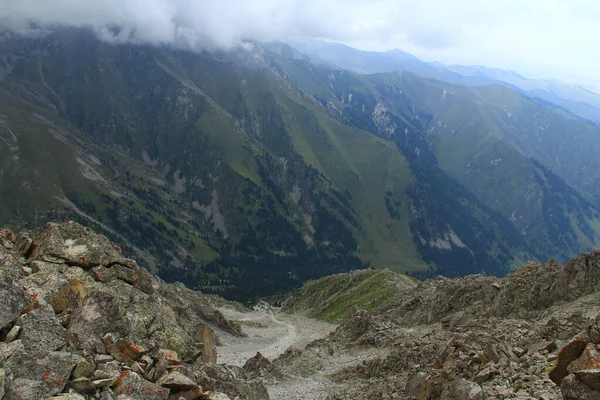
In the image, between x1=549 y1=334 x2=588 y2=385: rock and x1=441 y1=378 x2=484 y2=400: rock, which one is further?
x1=441 y1=378 x2=484 y2=400: rock

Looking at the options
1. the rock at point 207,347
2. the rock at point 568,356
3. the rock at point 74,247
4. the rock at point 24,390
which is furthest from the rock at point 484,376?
the rock at point 74,247

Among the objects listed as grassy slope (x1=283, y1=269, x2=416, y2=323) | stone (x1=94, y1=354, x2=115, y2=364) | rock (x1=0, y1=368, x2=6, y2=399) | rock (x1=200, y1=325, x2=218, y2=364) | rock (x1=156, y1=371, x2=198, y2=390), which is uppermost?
rock (x1=0, y1=368, x2=6, y2=399)

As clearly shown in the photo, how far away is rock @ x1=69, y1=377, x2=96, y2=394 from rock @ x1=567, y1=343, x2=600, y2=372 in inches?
985

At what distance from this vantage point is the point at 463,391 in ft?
91.8

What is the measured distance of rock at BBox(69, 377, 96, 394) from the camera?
74.8 ft

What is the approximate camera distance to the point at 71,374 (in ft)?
76.8

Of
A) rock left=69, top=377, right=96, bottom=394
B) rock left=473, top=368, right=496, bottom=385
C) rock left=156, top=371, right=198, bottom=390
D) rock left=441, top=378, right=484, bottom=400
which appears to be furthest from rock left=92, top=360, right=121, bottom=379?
rock left=473, top=368, right=496, bottom=385

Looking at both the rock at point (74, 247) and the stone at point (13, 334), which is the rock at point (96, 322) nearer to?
the stone at point (13, 334)

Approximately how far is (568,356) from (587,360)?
208 centimetres

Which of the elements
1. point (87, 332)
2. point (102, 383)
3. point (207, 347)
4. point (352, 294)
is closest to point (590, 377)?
point (102, 383)

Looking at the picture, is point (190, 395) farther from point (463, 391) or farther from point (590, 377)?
point (590, 377)

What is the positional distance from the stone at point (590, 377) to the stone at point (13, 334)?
2972 cm

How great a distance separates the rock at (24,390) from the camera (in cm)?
2042

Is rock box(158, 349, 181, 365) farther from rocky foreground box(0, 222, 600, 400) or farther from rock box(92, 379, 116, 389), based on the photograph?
rock box(92, 379, 116, 389)
